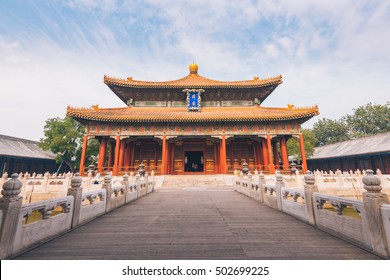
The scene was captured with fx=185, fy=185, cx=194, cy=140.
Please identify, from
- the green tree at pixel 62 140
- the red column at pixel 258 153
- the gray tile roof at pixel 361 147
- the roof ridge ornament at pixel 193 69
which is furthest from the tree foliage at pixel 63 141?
the gray tile roof at pixel 361 147

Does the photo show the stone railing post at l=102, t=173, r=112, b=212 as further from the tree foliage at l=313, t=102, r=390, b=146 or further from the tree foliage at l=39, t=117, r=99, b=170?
the tree foliage at l=313, t=102, r=390, b=146

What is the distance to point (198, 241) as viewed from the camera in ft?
10.5

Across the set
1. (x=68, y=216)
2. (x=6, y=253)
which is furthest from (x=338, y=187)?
(x=6, y=253)

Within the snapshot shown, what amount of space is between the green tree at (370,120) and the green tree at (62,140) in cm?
5439

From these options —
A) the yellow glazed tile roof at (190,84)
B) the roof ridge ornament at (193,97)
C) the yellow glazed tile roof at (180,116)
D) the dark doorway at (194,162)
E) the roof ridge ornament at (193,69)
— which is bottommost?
the dark doorway at (194,162)

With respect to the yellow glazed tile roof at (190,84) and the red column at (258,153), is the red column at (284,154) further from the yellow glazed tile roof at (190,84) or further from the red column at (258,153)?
the yellow glazed tile roof at (190,84)

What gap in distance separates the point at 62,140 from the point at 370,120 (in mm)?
58480

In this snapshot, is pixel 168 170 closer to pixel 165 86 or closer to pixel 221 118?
pixel 221 118

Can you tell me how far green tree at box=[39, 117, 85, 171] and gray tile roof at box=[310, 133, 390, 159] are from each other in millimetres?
34547

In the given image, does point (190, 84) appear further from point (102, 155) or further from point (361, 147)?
point (361, 147)

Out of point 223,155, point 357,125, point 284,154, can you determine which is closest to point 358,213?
point 223,155

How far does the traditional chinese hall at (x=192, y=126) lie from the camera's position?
1666 cm
